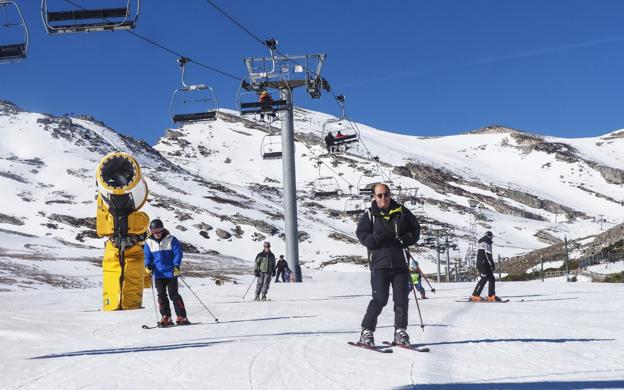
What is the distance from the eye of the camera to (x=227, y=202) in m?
113

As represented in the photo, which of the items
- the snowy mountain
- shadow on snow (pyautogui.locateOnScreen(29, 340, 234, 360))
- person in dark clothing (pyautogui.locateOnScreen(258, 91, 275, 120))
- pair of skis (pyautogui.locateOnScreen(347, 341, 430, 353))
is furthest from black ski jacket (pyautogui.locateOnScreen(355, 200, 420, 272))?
the snowy mountain

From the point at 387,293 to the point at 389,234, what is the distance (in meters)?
0.71

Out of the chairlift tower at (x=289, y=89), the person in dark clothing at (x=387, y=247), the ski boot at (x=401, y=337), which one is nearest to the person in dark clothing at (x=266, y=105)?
the chairlift tower at (x=289, y=89)

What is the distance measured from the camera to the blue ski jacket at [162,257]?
12297mm

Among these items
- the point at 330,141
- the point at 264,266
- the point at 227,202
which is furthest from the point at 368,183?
the point at 264,266

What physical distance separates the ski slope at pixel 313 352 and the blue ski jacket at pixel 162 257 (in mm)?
1012

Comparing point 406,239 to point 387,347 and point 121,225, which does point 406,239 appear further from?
point 121,225

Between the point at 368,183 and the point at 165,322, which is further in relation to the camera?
the point at 368,183

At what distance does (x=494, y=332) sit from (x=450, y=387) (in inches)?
169

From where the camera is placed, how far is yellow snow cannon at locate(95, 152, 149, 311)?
1633 cm

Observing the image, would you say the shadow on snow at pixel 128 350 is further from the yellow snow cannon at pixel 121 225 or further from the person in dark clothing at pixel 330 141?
the person in dark clothing at pixel 330 141

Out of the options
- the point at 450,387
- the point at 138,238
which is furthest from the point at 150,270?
the point at 450,387

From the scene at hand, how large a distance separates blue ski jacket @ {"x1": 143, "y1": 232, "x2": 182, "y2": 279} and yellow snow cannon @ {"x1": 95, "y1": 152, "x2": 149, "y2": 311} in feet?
13.9

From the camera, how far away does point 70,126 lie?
5768 inches
